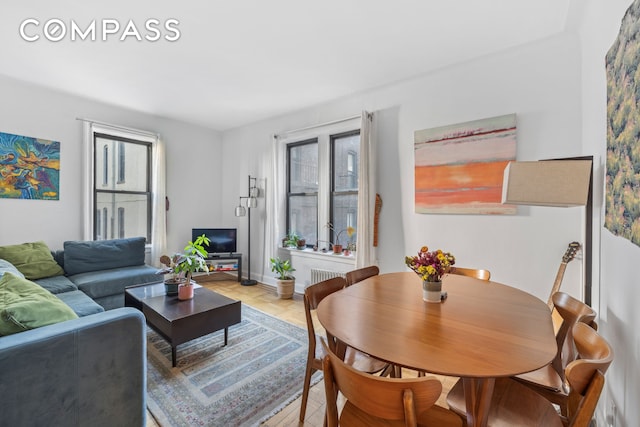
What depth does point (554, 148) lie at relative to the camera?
2350 mm

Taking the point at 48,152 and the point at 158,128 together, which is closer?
the point at 48,152

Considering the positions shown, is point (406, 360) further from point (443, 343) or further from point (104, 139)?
point (104, 139)

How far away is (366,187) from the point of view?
3.29 m

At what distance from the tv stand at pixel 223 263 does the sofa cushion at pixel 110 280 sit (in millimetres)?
1027

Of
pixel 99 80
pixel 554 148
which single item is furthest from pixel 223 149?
pixel 554 148

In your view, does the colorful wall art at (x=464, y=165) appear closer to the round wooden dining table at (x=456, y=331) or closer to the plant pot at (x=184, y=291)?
the round wooden dining table at (x=456, y=331)

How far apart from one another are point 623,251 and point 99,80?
471 centimetres

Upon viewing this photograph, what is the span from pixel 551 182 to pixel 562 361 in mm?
944

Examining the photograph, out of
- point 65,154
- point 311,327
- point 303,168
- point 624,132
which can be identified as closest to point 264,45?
point 303,168

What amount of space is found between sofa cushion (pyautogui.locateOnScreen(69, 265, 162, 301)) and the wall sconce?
385cm

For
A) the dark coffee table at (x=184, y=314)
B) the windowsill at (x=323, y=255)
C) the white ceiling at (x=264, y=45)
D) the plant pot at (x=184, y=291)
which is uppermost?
the white ceiling at (x=264, y=45)

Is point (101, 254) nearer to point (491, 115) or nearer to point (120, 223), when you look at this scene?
point (120, 223)

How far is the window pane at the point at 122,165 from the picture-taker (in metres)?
4.04

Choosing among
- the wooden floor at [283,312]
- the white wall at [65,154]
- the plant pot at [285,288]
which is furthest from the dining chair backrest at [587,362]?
the white wall at [65,154]
